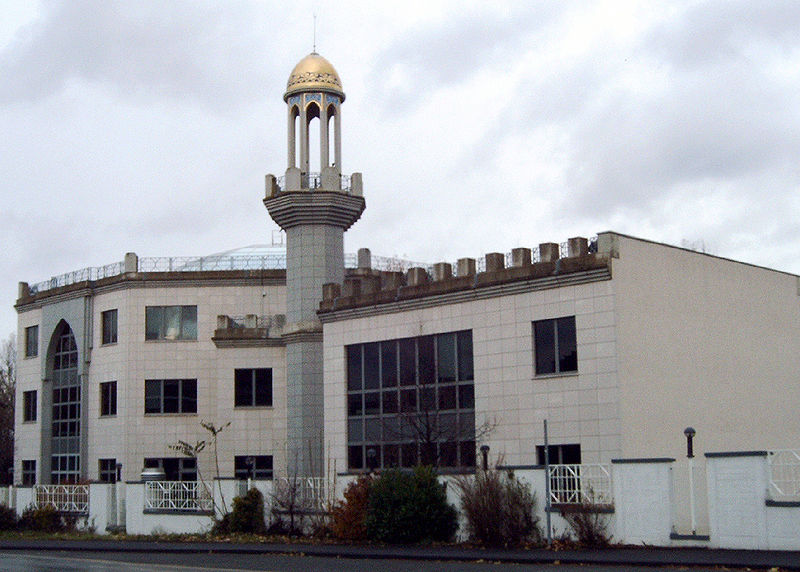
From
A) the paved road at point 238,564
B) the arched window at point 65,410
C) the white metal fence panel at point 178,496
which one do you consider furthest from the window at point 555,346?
the arched window at point 65,410

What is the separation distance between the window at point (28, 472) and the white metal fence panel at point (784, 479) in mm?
40683

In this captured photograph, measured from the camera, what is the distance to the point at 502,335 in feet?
105

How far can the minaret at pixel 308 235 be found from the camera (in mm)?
39969

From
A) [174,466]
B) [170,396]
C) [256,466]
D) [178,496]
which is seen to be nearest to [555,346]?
[178,496]

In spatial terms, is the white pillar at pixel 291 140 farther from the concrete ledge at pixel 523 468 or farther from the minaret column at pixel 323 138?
the concrete ledge at pixel 523 468

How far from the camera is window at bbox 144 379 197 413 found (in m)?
48.2

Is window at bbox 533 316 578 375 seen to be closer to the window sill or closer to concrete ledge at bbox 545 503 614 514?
the window sill

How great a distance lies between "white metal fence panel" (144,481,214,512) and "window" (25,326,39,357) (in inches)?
962

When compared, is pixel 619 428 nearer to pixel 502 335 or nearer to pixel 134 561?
pixel 502 335

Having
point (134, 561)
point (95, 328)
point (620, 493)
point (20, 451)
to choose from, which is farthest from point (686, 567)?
point (20, 451)

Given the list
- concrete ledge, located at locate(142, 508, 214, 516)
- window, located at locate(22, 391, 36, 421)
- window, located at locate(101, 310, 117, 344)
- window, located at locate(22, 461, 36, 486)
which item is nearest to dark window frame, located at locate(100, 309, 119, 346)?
window, located at locate(101, 310, 117, 344)

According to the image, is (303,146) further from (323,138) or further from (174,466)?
(174,466)

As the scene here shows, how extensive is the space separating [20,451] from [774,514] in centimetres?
4460

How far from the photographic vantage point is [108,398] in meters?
49.9
